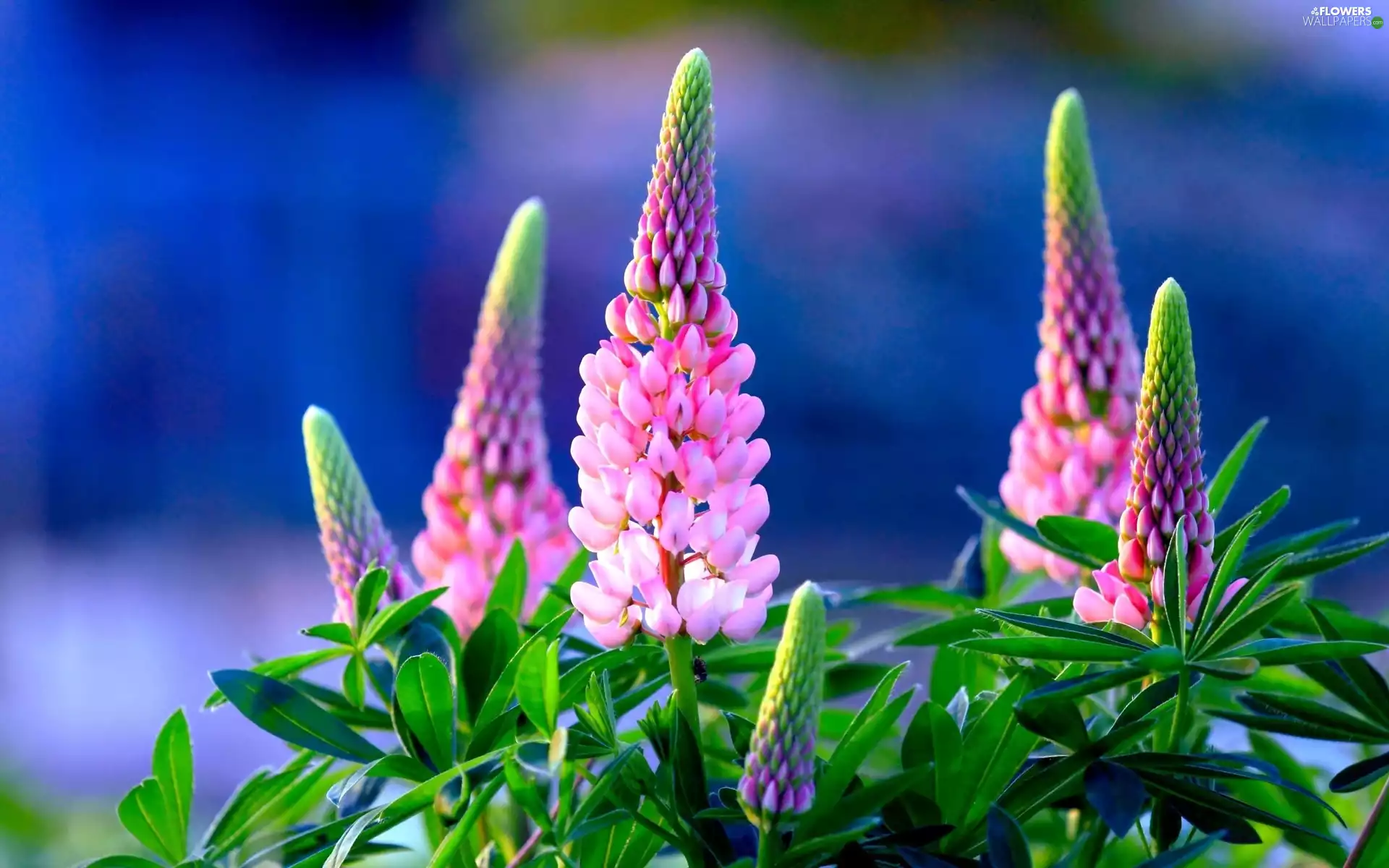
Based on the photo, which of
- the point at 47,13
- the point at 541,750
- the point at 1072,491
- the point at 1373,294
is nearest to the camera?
the point at 541,750

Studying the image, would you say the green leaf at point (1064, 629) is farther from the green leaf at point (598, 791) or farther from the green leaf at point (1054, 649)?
the green leaf at point (598, 791)

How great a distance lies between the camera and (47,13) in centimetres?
409

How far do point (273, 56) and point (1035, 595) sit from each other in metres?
4.04

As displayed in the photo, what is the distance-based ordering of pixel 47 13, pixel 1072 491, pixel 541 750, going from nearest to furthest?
1. pixel 541 750
2. pixel 1072 491
3. pixel 47 13

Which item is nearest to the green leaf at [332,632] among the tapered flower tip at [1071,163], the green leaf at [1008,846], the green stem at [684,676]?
the green stem at [684,676]

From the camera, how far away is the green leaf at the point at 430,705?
0.40 metres

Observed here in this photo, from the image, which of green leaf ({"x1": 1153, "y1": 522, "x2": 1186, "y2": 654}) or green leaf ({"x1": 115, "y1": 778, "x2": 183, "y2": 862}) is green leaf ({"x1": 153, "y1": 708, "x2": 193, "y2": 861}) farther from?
green leaf ({"x1": 1153, "y1": 522, "x2": 1186, "y2": 654})

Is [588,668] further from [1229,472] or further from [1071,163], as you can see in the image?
[1071,163]

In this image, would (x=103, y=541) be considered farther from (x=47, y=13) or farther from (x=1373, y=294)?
(x=1373, y=294)

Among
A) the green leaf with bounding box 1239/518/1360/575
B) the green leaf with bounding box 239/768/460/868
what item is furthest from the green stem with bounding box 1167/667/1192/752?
the green leaf with bounding box 239/768/460/868

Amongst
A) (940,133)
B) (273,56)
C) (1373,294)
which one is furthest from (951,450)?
(273,56)

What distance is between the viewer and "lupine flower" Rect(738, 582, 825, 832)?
0.34 meters

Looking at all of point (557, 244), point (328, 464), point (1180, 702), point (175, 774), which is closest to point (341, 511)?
point (328, 464)

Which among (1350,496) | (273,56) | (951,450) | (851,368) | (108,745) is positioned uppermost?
(273,56)
